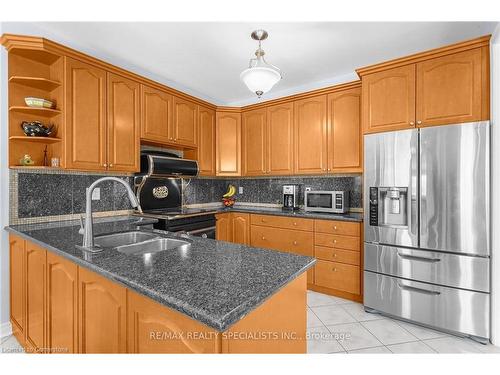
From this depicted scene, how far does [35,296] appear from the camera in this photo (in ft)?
5.41

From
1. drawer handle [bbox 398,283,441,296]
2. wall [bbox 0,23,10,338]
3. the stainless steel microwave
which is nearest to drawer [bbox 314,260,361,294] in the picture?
drawer handle [bbox 398,283,441,296]

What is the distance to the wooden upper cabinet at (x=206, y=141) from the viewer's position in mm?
3451

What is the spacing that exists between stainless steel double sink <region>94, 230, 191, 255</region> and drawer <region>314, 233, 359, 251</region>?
177cm

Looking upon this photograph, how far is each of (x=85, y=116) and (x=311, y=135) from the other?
2.41m

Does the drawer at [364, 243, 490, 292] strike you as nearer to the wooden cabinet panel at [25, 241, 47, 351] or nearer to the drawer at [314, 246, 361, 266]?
the drawer at [314, 246, 361, 266]

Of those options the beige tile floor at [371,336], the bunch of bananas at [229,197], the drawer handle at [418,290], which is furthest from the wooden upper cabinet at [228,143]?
the drawer handle at [418,290]

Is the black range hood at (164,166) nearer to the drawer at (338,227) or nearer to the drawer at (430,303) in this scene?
the drawer at (338,227)

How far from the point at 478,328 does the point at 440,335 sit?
26cm

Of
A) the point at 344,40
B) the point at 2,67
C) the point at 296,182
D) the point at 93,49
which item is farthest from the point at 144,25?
the point at 296,182

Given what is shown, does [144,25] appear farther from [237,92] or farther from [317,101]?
[317,101]

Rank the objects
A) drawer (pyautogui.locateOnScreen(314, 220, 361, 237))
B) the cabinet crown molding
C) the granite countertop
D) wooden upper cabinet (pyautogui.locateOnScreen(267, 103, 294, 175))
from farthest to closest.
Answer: wooden upper cabinet (pyautogui.locateOnScreen(267, 103, 294, 175)), drawer (pyautogui.locateOnScreen(314, 220, 361, 237)), the cabinet crown molding, the granite countertop

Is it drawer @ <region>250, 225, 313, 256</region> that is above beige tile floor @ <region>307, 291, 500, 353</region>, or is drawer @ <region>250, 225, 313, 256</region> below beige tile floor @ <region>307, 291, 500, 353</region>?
above

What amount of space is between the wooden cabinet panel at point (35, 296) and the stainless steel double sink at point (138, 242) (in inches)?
13.3

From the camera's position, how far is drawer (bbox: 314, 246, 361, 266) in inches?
101
